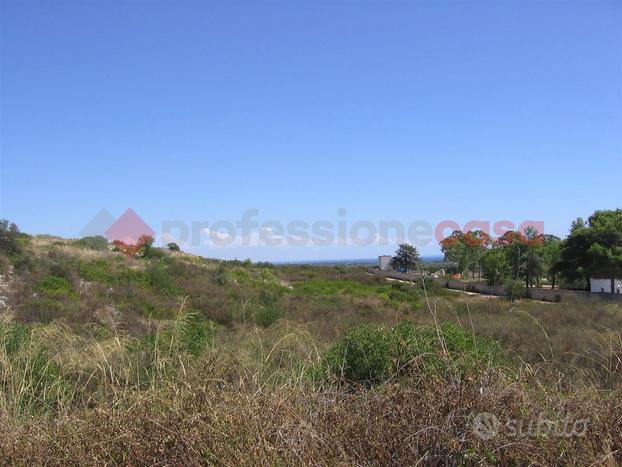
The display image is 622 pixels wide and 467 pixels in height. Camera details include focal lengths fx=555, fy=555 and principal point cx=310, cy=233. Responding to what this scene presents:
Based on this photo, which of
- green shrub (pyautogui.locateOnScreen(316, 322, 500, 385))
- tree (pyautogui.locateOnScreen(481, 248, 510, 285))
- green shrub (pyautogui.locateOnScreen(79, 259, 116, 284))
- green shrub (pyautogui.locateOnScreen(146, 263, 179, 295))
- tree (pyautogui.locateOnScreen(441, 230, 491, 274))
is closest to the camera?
green shrub (pyautogui.locateOnScreen(316, 322, 500, 385))

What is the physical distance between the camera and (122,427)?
120 inches

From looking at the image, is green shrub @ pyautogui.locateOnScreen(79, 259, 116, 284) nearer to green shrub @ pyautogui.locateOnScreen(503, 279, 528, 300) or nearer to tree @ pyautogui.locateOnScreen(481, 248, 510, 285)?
green shrub @ pyautogui.locateOnScreen(503, 279, 528, 300)

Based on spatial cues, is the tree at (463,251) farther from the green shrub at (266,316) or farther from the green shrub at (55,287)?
the green shrub at (55,287)

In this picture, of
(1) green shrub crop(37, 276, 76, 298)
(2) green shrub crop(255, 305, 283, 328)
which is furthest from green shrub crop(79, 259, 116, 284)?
(2) green shrub crop(255, 305, 283, 328)

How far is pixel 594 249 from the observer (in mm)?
32438

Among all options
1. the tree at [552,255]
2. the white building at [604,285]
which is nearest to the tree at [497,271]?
the white building at [604,285]

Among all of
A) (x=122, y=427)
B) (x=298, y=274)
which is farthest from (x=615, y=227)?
(x=122, y=427)

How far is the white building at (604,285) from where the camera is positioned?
31369 mm

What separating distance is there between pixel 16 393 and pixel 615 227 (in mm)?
35149

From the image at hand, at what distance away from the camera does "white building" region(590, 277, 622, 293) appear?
3137 centimetres

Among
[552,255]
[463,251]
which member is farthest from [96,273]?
[552,255]

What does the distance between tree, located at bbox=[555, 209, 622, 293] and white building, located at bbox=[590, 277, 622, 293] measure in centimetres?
25

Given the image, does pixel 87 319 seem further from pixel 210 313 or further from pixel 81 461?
pixel 81 461

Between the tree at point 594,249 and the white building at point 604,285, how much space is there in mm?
248
